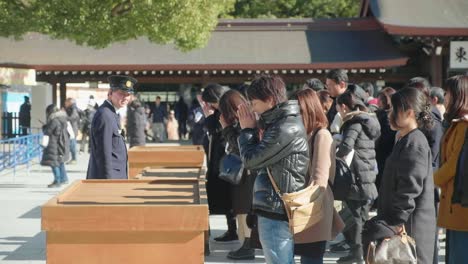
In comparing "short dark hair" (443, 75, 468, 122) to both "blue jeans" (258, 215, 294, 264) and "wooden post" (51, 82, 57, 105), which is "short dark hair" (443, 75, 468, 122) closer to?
"blue jeans" (258, 215, 294, 264)

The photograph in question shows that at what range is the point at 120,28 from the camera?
2148cm

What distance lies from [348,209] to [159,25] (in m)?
13.8

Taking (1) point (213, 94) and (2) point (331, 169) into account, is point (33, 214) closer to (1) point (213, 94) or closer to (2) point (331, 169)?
(1) point (213, 94)

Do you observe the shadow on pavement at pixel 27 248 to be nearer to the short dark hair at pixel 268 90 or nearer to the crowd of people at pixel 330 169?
the crowd of people at pixel 330 169

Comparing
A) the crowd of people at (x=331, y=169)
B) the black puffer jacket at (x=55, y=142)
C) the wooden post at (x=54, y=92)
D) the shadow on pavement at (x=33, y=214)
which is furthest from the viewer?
the wooden post at (x=54, y=92)

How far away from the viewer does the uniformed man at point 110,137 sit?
25.0 ft

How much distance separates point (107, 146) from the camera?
7629mm

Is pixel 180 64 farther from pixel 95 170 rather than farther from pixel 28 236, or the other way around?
pixel 95 170

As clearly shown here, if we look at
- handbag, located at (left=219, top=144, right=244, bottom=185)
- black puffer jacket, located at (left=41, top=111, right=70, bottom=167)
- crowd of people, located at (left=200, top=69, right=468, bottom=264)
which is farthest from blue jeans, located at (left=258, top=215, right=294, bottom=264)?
black puffer jacket, located at (left=41, top=111, right=70, bottom=167)

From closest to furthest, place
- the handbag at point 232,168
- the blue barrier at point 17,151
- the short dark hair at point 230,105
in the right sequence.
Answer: the handbag at point 232,168 → the short dark hair at point 230,105 → the blue barrier at point 17,151

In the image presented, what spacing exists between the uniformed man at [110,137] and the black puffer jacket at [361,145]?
204 centimetres

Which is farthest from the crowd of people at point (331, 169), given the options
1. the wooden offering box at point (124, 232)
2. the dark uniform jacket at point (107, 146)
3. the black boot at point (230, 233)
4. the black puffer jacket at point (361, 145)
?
the black boot at point (230, 233)

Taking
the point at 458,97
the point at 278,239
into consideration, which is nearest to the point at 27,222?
the point at 278,239

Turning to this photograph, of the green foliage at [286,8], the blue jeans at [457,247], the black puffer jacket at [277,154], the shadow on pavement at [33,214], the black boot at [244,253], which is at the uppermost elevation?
the green foliage at [286,8]
